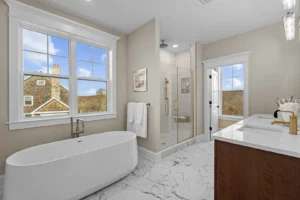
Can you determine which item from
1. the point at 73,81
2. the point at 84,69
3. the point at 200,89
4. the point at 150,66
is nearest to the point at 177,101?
the point at 200,89

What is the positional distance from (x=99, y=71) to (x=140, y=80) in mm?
904

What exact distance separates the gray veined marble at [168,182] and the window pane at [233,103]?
2273mm

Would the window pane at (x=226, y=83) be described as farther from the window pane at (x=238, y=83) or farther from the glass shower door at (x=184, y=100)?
the glass shower door at (x=184, y=100)

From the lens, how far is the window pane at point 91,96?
104 inches

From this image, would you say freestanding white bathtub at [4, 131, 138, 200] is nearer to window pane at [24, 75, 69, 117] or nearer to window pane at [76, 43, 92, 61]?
window pane at [24, 75, 69, 117]

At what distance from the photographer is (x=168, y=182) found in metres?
1.91

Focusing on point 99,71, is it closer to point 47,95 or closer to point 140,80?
point 140,80

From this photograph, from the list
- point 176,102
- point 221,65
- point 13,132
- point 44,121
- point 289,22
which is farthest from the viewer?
point 176,102

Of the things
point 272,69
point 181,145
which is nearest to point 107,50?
point 181,145

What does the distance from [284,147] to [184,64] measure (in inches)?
144

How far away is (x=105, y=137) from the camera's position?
2.50 meters

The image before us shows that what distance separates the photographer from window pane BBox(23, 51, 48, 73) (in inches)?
81.2

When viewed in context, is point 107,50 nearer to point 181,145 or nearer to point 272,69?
point 181,145

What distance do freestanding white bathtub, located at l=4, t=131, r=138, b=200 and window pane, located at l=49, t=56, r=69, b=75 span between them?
1.21 m
